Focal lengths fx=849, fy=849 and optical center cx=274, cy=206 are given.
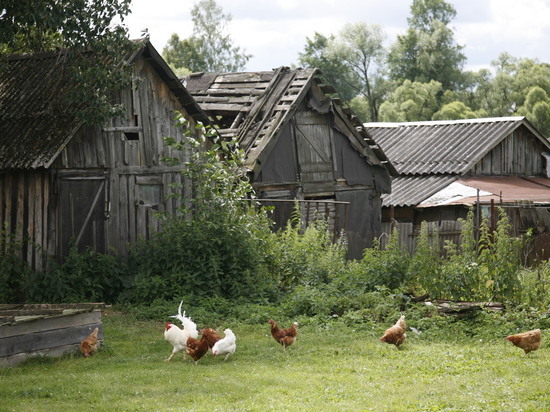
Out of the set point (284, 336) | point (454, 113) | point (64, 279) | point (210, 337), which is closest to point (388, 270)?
point (284, 336)

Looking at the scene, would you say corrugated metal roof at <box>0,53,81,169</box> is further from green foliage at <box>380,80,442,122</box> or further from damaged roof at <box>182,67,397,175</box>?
green foliage at <box>380,80,442,122</box>

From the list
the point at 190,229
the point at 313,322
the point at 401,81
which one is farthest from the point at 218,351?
the point at 401,81

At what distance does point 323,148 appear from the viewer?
25.3m

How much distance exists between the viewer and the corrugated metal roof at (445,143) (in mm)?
31203

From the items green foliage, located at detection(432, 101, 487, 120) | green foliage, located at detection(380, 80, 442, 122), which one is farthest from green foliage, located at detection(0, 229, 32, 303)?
green foliage, located at detection(380, 80, 442, 122)

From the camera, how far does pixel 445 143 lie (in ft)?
109

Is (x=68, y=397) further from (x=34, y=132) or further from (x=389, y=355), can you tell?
(x=34, y=132)

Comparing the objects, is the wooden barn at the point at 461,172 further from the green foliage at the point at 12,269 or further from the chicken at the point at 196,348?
the chicken at the point at 196,348

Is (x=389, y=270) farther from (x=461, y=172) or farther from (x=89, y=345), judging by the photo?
(x=461, y=172)

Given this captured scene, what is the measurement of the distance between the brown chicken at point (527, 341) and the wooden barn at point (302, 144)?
1175 cm

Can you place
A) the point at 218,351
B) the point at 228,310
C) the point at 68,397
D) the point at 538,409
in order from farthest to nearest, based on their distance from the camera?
the point at 228,310 → the point at 218,351 → the point at 68,397 → the point at 538,409

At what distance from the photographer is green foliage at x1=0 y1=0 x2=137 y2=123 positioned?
50.0 ft

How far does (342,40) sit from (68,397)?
6956 cm

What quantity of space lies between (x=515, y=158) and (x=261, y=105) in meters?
13.1
